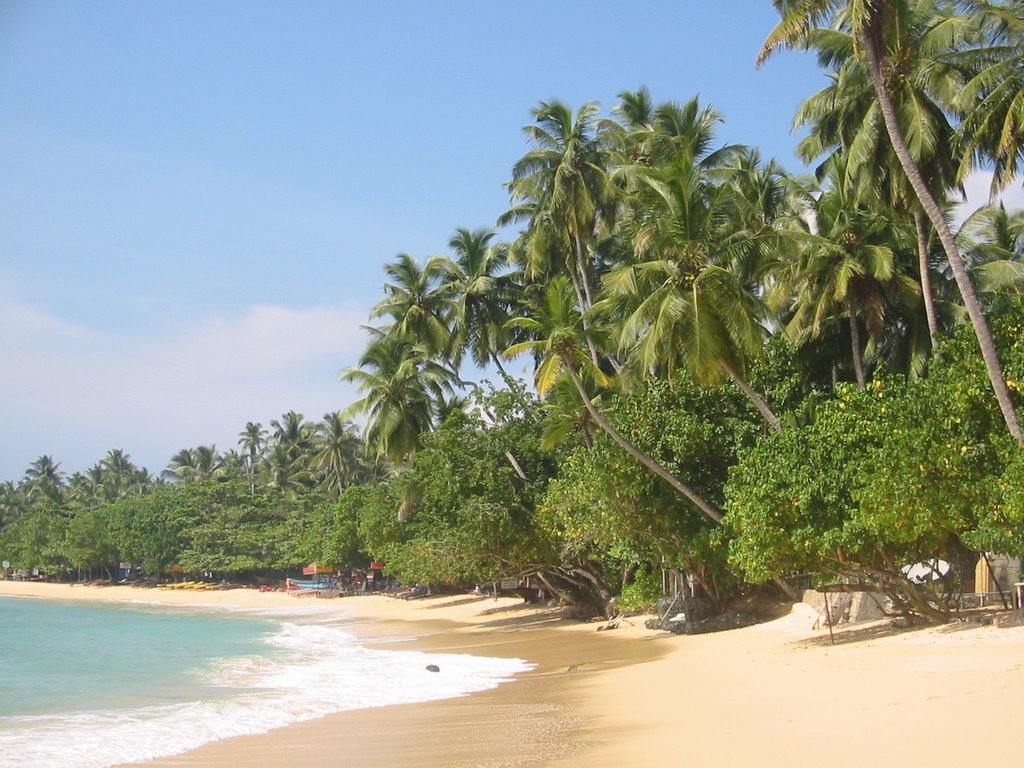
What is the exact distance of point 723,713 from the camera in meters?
11.2

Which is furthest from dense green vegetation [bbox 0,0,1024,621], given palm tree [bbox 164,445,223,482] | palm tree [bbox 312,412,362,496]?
palm tree [bbox 164,445,223,482]

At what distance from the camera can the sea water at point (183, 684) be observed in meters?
12.8

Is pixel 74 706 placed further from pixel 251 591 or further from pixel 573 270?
pixel 251 591

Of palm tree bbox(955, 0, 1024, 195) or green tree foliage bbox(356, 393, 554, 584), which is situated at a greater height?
Answer: palm tree bbox(955, 0, 1024, 195)

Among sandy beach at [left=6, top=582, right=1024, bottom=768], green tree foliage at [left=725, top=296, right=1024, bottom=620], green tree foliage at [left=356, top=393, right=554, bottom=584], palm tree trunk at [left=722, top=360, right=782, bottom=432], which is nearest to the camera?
sandy beach at [left=6, top=582, right=1024, bottom=768]

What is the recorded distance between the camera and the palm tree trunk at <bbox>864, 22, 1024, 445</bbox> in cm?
1384

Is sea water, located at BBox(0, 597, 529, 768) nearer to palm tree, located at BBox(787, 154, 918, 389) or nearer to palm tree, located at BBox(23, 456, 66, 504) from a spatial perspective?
palm tree, located at BBox(787, 154, 918, 389)

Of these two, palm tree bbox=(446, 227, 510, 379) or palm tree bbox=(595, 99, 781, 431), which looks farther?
palm tree bbox=(446, 227, 510, 379)

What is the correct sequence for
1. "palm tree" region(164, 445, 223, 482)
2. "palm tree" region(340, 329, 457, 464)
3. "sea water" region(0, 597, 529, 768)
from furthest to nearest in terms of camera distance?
Answer: "palm tree" region(164, 445, 223, 482) < "palm tree" region(340, 329, 457, 464) < "sea water" region(0, 597, 529, 768)

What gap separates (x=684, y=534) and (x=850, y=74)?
1013cm

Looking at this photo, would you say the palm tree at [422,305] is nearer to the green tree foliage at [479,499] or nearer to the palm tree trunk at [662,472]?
the green tree foliage at [479,499]

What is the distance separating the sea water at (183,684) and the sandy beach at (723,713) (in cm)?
112

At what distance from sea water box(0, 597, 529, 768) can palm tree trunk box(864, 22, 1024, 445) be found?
923 cm

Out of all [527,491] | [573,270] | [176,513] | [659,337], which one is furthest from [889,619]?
[176,513]
